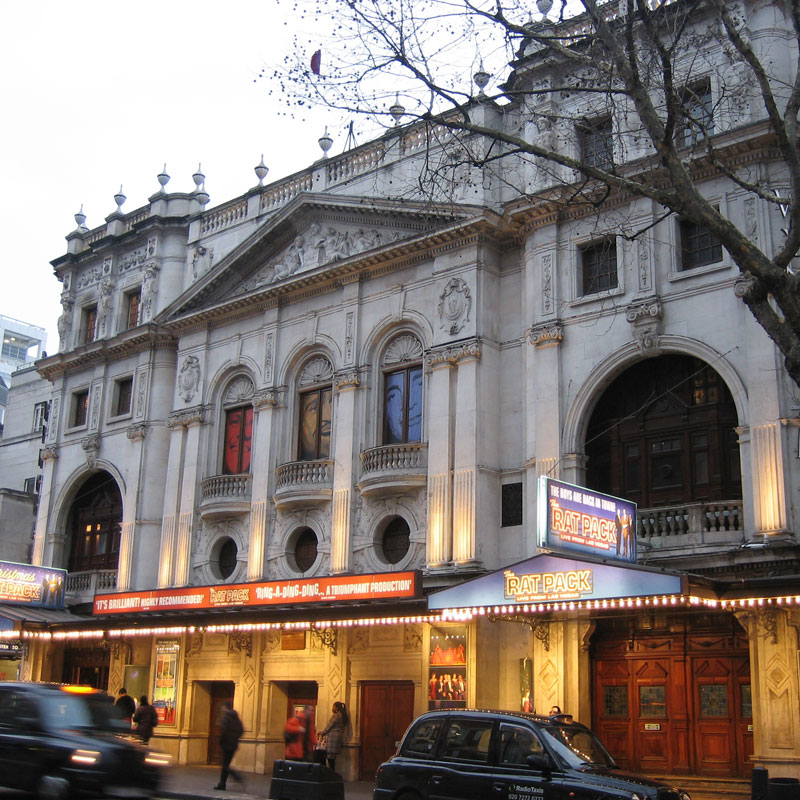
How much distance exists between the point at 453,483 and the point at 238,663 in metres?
8.02

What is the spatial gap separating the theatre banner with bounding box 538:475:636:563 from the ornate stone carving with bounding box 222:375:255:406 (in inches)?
535

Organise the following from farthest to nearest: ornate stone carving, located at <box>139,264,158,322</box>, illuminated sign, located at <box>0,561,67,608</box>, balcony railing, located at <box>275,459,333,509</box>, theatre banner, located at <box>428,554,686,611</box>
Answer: ornate stone carving, located at <box>139,264,158,322</box> < illuminated sign, located at <box>0,561,67,608</box> < balcony railing, located at <box>275,459,333,509</box> < theatre banner, located at <box>428,554,686,611</box>

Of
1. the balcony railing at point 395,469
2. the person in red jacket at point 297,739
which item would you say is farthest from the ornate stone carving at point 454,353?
the person in red jacket at point 297,739

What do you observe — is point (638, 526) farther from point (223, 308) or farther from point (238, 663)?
point (223, 308)

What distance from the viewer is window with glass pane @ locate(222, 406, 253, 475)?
29969mm

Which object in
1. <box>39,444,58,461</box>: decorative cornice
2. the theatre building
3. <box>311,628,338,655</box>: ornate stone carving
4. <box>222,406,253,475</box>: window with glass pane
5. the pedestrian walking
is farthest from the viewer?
<box>39,444,58,461</box>: decorative cornice

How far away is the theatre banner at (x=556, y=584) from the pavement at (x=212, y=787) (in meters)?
4.23

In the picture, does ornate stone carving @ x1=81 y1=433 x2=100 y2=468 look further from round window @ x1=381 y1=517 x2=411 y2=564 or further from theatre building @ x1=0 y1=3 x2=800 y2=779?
round window @ x1=381 y1=517 x2=411 y2=564

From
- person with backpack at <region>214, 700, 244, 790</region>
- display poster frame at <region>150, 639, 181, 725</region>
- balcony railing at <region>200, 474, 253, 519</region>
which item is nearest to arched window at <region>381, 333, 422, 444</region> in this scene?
balcony railing at <region>200, 474, 253, 519</region>

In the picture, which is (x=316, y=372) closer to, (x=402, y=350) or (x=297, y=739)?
(x=402, y=350)

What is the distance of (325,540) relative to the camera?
88.0ft

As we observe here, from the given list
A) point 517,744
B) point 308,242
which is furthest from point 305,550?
point 517,744

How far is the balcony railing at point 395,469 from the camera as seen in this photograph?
25.1 m

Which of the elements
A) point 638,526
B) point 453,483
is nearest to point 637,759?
point 638,526
